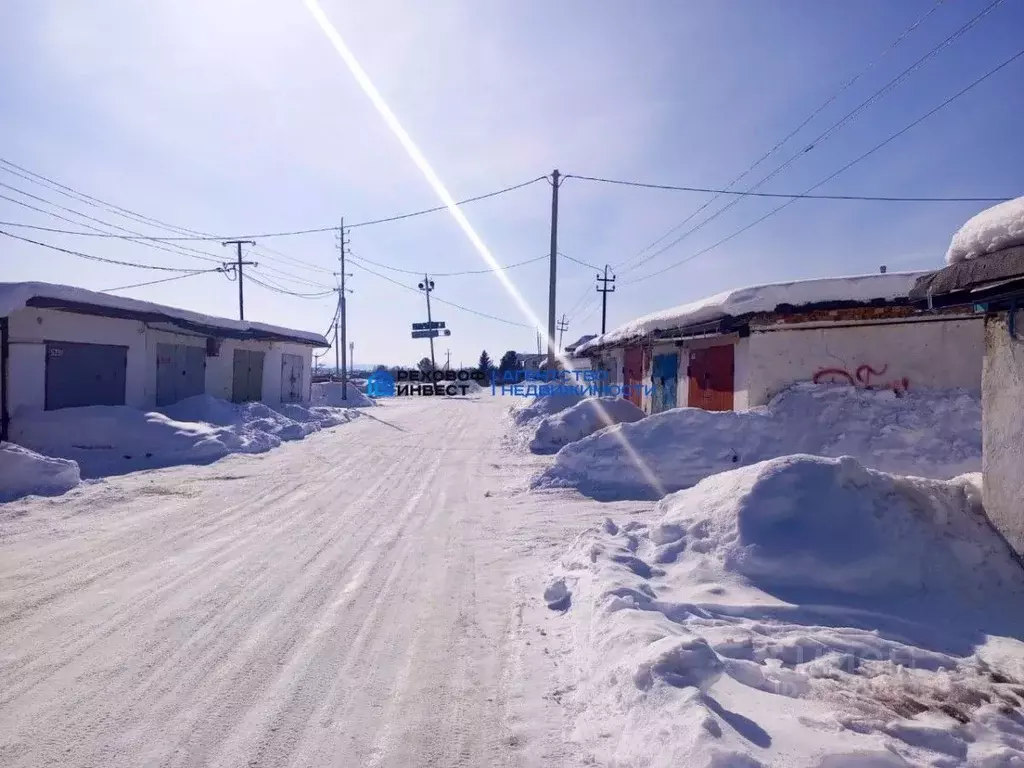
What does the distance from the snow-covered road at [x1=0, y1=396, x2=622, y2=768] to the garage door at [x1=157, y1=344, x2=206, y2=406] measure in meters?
9.31

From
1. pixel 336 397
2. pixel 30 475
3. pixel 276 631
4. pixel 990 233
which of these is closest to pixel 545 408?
pixel 30 475

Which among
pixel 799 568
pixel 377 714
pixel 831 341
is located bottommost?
pixel 377 714

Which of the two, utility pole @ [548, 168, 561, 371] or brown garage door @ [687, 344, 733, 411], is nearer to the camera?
brown garage door @ [687, 344, 733, 411]

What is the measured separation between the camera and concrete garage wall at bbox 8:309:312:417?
12477mm

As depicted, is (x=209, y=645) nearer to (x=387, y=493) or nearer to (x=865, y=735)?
(x=865, y=735)

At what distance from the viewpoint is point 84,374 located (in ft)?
47.4

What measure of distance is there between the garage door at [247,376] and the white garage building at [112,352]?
38 millimetres

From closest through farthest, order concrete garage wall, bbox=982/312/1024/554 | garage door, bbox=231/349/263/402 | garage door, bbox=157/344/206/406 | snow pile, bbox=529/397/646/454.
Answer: concrete garage wall, bbox=982/312/1024/554, snow pile, bbox=529/397/646/454, garage door, bbox=157/344/206/406, garage door, bbox=231/349/263/402

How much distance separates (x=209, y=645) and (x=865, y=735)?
4.25m

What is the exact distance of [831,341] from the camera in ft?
38.2

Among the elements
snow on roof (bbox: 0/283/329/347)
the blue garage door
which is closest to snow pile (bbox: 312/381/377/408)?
snow on roof (bbox: 0/283/329/347)

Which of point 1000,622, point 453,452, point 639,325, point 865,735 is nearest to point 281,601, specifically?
point 865,735

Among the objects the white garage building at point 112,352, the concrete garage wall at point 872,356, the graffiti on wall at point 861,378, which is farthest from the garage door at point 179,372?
the graffiti on wall at point 861,378

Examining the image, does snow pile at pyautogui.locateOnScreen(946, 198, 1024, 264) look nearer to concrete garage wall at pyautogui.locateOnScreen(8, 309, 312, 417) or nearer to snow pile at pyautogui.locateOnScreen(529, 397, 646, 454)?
snow pile at pyautogui.locateOnScreen(529, 397, 646, 454)
